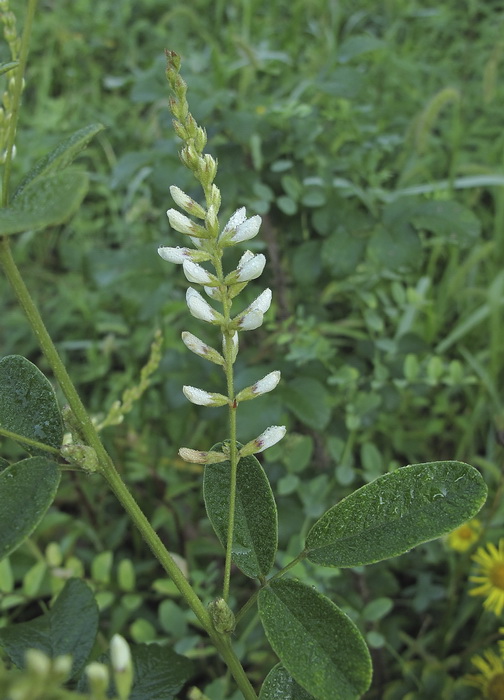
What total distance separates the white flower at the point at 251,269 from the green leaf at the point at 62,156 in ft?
0.56

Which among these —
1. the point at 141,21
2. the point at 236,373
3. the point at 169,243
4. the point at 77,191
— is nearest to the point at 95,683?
the point at 77,191

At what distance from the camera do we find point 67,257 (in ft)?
7.91

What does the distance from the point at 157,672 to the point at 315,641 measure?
0.82 ft

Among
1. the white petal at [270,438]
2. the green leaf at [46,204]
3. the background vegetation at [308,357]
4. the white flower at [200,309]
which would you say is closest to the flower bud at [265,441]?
the white petal at [270,438]

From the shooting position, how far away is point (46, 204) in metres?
0.42

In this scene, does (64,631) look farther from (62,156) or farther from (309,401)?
(309,401)

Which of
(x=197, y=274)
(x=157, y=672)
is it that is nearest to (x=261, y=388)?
(x=197, y=274)

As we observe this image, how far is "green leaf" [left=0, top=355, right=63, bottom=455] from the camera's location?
0.61m

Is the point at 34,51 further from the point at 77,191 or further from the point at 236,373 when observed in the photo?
the point at 77,191

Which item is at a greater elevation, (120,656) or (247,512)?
(120,656)

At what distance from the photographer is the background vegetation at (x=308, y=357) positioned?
124cm

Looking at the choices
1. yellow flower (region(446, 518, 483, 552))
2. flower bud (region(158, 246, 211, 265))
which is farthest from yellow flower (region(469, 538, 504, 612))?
flower bud (region(158, 246, 211, 265))

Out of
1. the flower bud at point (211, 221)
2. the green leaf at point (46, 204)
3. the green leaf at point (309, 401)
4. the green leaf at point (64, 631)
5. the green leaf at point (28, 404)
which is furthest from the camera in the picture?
the green leaf at point (309, 401)

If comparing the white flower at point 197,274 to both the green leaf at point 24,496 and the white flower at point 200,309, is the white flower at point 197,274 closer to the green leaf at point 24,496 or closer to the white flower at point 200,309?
the white flower at point 200,309
